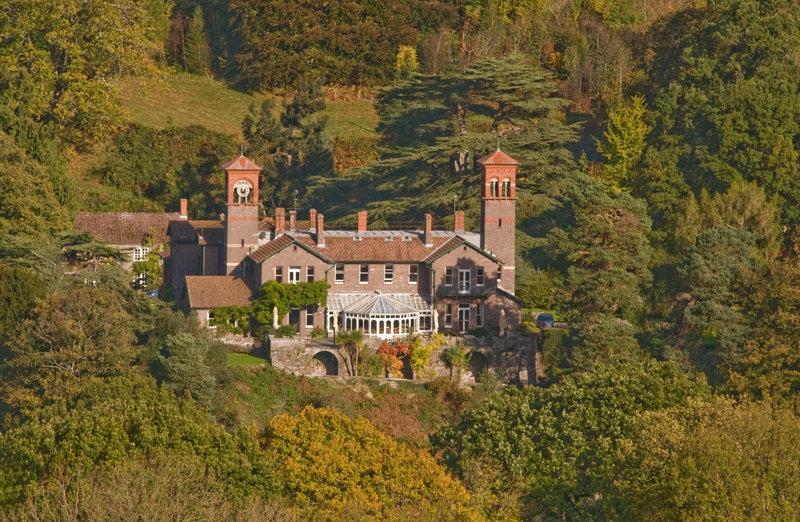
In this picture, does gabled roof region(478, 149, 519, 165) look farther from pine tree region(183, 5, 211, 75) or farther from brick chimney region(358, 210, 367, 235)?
pine tree region(183, 5, 211, 75)

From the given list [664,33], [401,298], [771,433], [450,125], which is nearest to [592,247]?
[401,298]

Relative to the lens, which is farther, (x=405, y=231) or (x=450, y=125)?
(x=450, y=125)

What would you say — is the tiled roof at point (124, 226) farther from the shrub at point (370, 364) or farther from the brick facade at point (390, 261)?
the shrub at point (370, 364)

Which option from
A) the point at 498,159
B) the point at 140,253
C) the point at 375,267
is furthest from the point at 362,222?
the point at 140,253

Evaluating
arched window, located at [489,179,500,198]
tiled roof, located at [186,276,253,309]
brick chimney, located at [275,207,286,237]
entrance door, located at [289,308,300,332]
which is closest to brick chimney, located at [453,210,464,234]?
arched window, located at [489,179,500,198]

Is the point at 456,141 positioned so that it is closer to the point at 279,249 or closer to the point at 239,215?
the point at 239,215

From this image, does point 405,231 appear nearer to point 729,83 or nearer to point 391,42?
point 729,83
